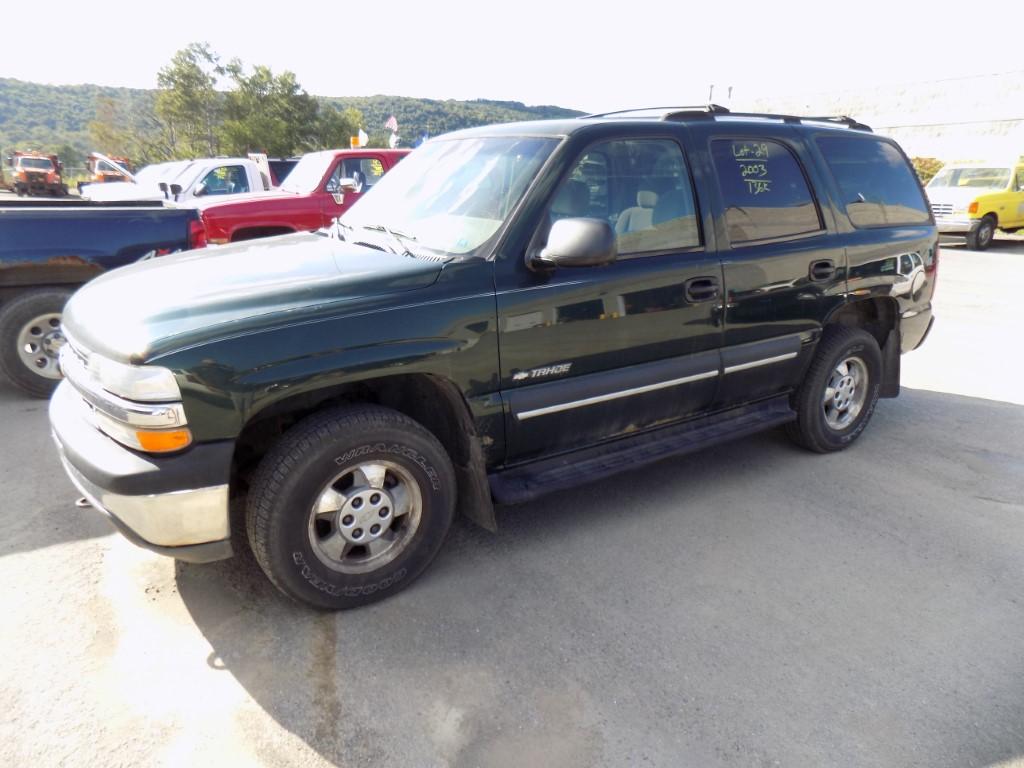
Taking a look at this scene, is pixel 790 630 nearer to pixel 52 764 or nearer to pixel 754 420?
pixel 754 420

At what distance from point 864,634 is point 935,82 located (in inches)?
1703

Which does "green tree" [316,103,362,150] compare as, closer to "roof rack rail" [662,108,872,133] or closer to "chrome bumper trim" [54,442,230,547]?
"roof rack rail" [662,108,872,133]

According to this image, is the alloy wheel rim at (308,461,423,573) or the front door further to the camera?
the front door

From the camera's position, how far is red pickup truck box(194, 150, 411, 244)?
773cm

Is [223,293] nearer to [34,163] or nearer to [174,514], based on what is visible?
[174,514]

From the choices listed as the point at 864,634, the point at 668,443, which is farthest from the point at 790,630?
the point at 668,443

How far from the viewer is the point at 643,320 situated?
3219 millimetres

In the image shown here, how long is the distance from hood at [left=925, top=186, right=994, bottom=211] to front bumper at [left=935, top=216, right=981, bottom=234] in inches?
10.6

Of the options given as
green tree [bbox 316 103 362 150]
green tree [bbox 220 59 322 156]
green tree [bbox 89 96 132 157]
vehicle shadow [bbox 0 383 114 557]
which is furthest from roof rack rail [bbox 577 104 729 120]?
green tree [bbox 89 96 132 157]

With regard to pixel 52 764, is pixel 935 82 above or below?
above

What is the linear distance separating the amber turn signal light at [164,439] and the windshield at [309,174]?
7.04 meters

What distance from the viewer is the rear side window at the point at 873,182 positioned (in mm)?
4109

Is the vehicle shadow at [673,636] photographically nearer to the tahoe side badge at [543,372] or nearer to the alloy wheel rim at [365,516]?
the alloy wheel rim at [365,516]

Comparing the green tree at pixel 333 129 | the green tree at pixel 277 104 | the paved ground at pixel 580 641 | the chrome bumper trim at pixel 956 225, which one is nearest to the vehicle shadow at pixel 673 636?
the paved ground at pixel 580 641
